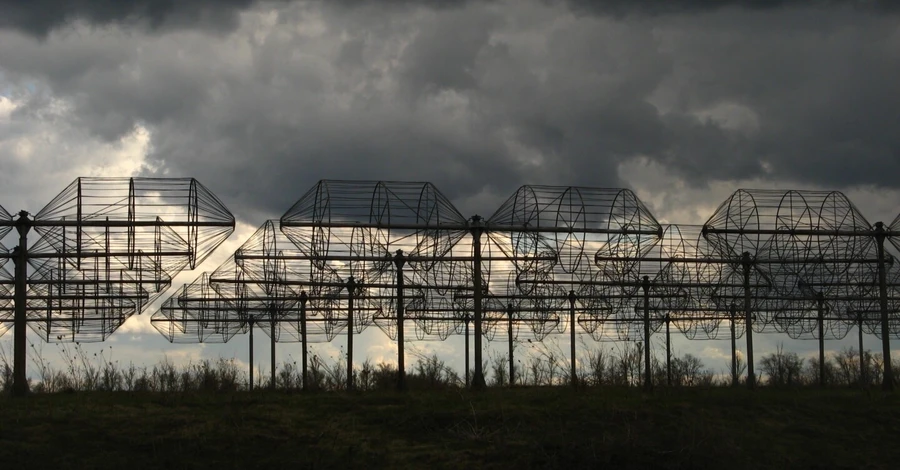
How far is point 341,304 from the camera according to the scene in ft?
161

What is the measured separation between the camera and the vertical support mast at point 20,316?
26.3 metres

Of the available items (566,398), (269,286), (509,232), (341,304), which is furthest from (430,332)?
(566,398)

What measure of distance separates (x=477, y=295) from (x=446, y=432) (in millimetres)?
9926

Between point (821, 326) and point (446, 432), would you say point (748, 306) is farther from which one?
point (446, 432)

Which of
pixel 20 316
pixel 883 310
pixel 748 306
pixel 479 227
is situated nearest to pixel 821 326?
pixel 748 306

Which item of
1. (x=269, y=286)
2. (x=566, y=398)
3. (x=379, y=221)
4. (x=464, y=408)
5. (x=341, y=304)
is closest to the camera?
(x=464, y=408)

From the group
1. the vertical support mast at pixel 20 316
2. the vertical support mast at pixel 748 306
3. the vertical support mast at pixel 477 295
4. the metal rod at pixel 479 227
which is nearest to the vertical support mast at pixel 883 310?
the vertical support mast at pixel 748 306

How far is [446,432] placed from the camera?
19750 mm

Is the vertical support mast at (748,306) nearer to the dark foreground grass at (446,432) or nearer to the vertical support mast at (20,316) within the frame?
the dark foreground grass at (446,432)

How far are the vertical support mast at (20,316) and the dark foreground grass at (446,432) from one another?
283cm

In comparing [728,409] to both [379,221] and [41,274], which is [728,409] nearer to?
[379,221]

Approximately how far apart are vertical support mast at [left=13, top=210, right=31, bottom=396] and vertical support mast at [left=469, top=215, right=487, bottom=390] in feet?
39.3

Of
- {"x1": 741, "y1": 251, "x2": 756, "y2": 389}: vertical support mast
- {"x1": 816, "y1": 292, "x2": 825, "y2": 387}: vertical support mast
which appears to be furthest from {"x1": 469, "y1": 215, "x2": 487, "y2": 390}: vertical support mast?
{"x1": 816, "y1": 292, "x2": 825, "y2": 387}: vertical support mast

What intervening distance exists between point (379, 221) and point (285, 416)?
32.1 ft
